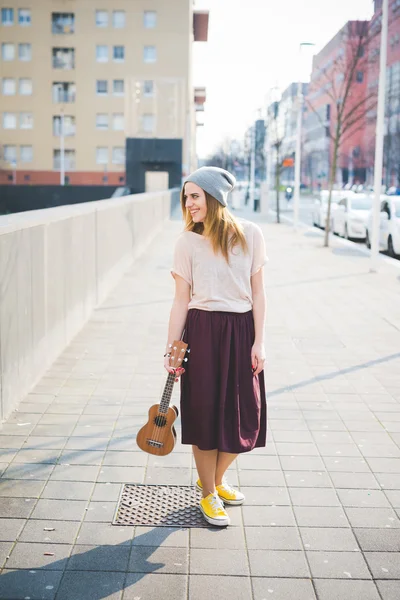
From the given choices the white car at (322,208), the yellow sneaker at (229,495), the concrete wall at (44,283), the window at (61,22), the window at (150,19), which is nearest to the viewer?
the yellow sneaker at (229,495)

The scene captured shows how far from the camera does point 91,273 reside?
10.7 m

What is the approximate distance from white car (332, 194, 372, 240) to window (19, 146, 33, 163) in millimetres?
50639

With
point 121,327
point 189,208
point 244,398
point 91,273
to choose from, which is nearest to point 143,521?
point 244,398

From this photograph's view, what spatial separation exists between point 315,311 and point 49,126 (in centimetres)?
6697

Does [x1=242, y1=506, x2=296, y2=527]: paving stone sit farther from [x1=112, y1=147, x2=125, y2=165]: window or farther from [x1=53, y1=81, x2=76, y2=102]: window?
[x1=53, y1=81, x2=76, y2=102]: window

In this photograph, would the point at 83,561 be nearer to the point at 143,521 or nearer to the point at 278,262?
the point at 143,521

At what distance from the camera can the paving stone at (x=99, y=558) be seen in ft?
12.4

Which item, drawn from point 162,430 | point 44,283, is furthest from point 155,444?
point 44,283

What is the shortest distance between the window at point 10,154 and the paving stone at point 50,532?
2918 inches

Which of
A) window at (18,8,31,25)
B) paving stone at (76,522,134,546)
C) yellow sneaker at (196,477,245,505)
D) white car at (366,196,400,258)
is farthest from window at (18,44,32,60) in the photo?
paving stone at (76,522,134,546)

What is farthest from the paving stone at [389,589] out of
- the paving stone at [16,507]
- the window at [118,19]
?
the window at [118,19]

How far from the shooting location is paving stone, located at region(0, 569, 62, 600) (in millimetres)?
3514

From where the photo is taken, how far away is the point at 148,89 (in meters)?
71.1

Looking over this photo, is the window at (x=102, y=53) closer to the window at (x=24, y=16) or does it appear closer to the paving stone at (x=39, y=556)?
the window at (x=24, y=16)
